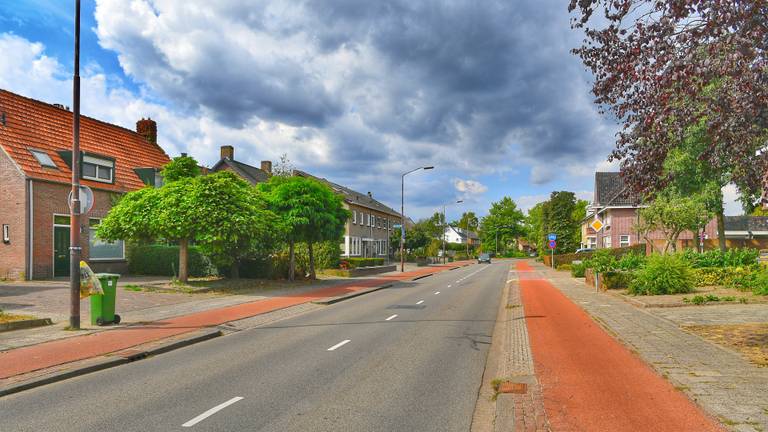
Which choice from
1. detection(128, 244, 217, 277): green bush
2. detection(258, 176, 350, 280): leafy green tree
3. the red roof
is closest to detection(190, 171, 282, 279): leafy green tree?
detection(258, 176, 350, 280): leafy green tree

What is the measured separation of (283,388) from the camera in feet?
23.7

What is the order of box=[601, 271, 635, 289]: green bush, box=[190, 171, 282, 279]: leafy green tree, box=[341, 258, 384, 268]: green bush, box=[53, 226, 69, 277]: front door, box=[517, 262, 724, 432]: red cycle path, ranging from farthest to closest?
box=[341, 258, 384, 268]: green bush → box=[53, 226, 69, 277]: front door → box=[601, 271, 635, 289]: green bush → box=[190, 171, 282, 279]: leafy green tree → box=[517, 262, 724, 432]: red cycle path

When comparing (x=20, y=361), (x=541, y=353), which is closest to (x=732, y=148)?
(x=541, y=353)

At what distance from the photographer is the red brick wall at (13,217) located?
2280 cm

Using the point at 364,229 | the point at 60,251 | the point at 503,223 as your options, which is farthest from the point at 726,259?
the point at 503,223

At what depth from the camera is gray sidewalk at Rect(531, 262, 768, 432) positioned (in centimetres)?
600

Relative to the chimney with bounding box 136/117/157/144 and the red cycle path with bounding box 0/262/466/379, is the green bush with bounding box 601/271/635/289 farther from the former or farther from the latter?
the chimney with bounding box 136/117/157/144

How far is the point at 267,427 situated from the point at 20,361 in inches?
214

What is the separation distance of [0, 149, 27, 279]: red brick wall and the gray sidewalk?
879 inches

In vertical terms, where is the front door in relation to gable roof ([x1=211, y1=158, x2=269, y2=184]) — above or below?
below

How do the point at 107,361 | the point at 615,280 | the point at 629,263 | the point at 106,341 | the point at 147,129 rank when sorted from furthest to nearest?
the point at 147,129
the point at 629,263
the point at 615,280
the point at 106,341
the point at 107,361

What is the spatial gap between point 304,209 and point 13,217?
12194 millimetres

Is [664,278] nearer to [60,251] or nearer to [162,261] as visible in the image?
[162,261]

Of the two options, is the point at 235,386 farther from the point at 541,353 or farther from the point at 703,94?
the point at 703,94
